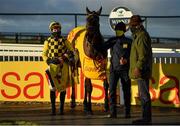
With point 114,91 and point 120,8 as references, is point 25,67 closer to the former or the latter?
point 120,8

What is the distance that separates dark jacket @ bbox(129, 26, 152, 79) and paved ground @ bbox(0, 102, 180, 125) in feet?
3.61

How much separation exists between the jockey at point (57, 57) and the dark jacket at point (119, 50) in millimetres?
1193

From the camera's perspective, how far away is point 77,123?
1214 cm

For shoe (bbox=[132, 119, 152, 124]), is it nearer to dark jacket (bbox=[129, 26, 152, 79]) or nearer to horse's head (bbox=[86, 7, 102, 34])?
dark jacket (bbox=[129, 26, 152, 79])

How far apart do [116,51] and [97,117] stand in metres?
1.53

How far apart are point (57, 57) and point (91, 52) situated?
78 centimetres

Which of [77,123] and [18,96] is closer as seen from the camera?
[77,123]

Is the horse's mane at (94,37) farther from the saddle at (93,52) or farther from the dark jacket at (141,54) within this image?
the dark jacket at (141,54)

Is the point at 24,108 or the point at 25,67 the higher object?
the point at 25,67

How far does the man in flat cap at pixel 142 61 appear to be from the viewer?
11820 mm

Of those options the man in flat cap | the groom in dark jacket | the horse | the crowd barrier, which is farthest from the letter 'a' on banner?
the man in flat cap

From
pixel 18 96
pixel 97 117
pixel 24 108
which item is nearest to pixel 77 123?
pixel 97 117

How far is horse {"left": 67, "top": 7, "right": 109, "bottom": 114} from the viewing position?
13.3 m

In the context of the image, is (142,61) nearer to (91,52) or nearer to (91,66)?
(91,52)
